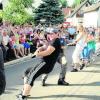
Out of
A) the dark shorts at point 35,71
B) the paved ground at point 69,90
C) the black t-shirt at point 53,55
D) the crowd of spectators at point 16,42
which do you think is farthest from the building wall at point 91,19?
the dark shorts at point 35,71

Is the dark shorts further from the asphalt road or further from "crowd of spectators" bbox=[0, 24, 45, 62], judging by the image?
"crowd of spectators" bbox=[0, 24, 45, 62]

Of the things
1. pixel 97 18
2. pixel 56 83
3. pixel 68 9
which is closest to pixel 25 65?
pixel 56 83

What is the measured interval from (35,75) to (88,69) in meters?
5.49

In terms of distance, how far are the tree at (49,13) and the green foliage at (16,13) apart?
2.64m

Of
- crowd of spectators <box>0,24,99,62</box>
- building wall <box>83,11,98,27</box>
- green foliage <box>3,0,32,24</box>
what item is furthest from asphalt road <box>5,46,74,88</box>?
building wall <box>83,11,98,27</box>

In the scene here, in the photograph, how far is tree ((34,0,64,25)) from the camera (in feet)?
160

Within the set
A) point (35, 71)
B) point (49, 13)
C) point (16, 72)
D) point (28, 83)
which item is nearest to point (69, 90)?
point (35, 71)

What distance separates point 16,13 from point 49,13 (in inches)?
161

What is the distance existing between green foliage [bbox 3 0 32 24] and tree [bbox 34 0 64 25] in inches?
104

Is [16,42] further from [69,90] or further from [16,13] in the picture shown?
[16,13]

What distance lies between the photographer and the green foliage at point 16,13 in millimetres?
45656

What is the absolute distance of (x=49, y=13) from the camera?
1919 inches

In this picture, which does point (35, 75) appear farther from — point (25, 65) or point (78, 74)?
point (25, 65)

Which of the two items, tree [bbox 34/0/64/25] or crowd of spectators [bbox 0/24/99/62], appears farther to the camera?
tree [bbox 34/0/64/25]
